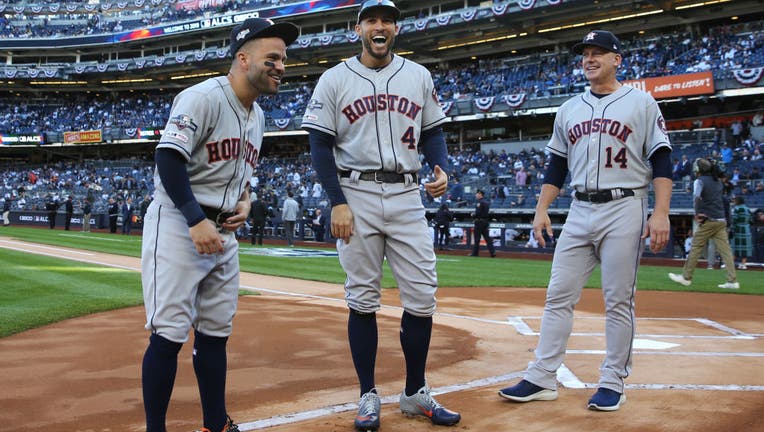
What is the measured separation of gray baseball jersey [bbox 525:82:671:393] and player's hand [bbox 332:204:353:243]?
4.66 feet

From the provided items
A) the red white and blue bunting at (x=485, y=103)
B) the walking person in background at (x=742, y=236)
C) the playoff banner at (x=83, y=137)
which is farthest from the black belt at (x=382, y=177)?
the playoff banner at (x=83, y=137)

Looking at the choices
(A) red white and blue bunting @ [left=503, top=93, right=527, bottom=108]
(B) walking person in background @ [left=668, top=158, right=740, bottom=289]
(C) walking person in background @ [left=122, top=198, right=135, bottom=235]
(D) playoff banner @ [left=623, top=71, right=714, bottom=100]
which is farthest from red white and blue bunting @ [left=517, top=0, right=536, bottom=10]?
(B) walking person in background @ [left=668, top=158, right=740, bottom=289]

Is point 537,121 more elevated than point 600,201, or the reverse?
point 537,121

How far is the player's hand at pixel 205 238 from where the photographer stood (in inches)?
107

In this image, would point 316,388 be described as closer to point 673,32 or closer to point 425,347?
point 425,347

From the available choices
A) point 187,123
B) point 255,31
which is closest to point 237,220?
point 187,123

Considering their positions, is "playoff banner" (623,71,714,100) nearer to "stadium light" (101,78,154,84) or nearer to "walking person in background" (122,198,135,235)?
"walking person in background" (122,198,135,235)

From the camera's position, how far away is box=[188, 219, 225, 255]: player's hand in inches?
107

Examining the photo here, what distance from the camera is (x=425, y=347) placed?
349 centimetres

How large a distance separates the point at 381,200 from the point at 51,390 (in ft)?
7.60

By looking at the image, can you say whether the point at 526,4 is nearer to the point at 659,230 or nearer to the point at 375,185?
the point at 659,230

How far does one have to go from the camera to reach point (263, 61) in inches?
120

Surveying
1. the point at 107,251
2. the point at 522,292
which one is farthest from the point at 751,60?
the point at 107,251

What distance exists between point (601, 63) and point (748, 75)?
25602 mm
